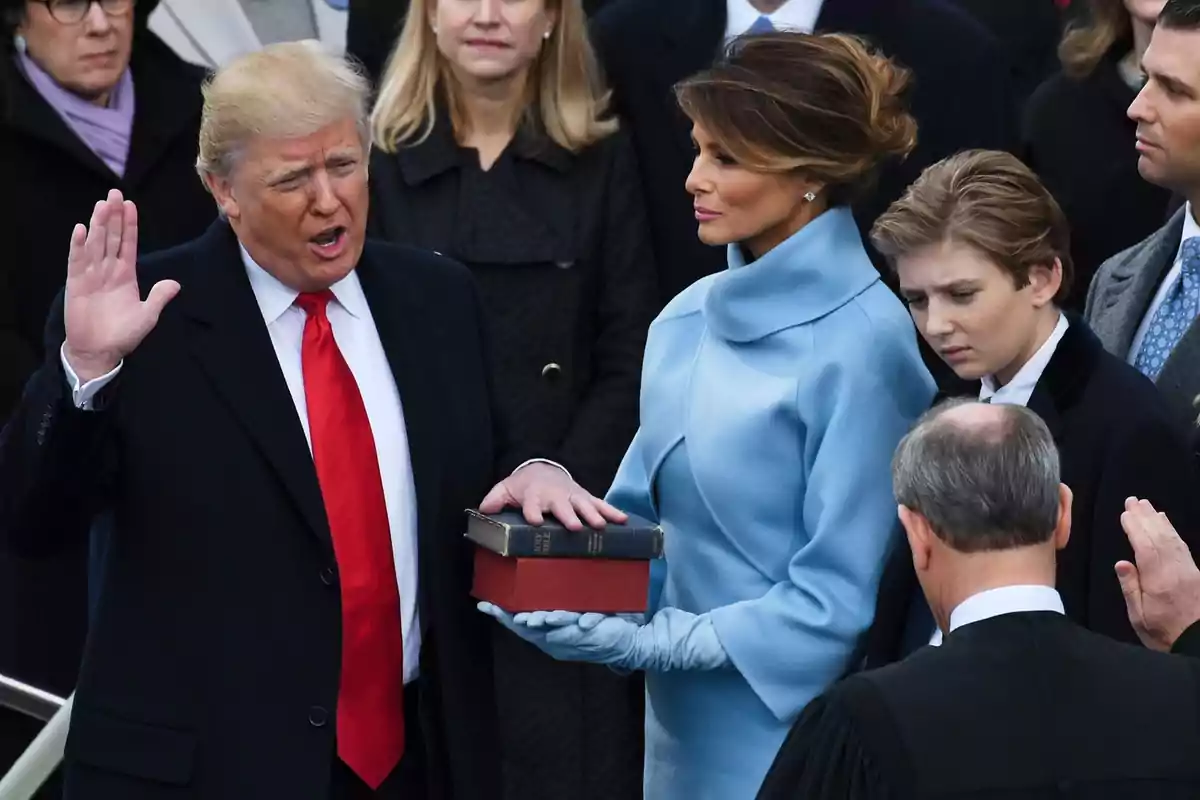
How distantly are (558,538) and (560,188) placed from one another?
1.39 meters

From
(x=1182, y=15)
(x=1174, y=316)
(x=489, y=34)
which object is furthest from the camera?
(x=489, y=34)

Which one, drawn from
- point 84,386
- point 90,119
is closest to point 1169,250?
point 84,386

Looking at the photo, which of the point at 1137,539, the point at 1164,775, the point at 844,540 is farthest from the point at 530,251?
A: the point at 1164,775

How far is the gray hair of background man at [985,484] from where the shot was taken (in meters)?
2.91

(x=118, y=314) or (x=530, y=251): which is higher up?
(x=118, y=314)

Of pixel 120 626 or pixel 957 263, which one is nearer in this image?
pixel 120 626

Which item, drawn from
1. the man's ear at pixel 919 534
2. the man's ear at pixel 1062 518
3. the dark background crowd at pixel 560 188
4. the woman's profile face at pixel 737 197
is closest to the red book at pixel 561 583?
the woman's profile face at pixel 737 197

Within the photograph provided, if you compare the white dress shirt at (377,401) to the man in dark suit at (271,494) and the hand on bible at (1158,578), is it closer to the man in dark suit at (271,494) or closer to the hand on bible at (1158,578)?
the man in dark suit at (271,494)

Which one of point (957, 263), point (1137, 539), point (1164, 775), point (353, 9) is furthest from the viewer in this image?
point (353, 9)

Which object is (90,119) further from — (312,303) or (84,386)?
(84,386)

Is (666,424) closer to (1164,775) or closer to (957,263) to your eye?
(957,263)

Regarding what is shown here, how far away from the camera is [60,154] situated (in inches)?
188

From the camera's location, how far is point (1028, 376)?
143 inches

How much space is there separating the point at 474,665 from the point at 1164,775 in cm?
127
